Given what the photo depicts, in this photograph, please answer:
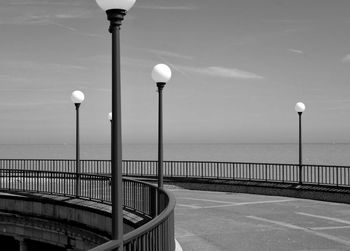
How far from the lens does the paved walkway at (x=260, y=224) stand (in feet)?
35.3

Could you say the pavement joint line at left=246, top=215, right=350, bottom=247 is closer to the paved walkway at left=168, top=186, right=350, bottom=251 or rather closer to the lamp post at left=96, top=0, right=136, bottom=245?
the paved walkway at left=168, top=186, right=350, bottom=251

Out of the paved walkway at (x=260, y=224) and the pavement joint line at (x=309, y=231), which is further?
the pavement joint line at (x=309, y=231)

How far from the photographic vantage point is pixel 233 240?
11.2m

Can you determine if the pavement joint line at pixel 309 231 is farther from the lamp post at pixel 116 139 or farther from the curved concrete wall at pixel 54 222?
the lamp post at pixel 116 139

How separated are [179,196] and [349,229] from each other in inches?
353

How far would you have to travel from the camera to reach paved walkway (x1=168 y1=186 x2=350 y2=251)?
1077 cm

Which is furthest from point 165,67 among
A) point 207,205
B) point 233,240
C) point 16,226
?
point 16,226

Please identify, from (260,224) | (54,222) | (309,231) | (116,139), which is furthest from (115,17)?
(54,222)

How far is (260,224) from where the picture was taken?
13.3 metres

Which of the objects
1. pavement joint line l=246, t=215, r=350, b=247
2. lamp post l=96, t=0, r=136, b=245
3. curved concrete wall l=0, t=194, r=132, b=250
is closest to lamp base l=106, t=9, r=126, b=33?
lamp post l=96, t=0, r=136, b=245

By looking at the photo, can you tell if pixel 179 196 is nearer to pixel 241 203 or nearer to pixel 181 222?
pixel 241 203

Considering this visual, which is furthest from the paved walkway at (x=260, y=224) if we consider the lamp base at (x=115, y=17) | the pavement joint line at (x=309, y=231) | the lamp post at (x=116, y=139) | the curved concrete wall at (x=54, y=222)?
the lamp base at (x=115, y=17)

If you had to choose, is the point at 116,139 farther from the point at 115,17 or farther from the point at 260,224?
the point at 260,224

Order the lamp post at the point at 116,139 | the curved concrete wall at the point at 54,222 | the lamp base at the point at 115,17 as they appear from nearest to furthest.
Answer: the lamp post at the point at 116,139 < the lamp base at the point at 115,17 < the curved concrete wall at the point at 54,222
